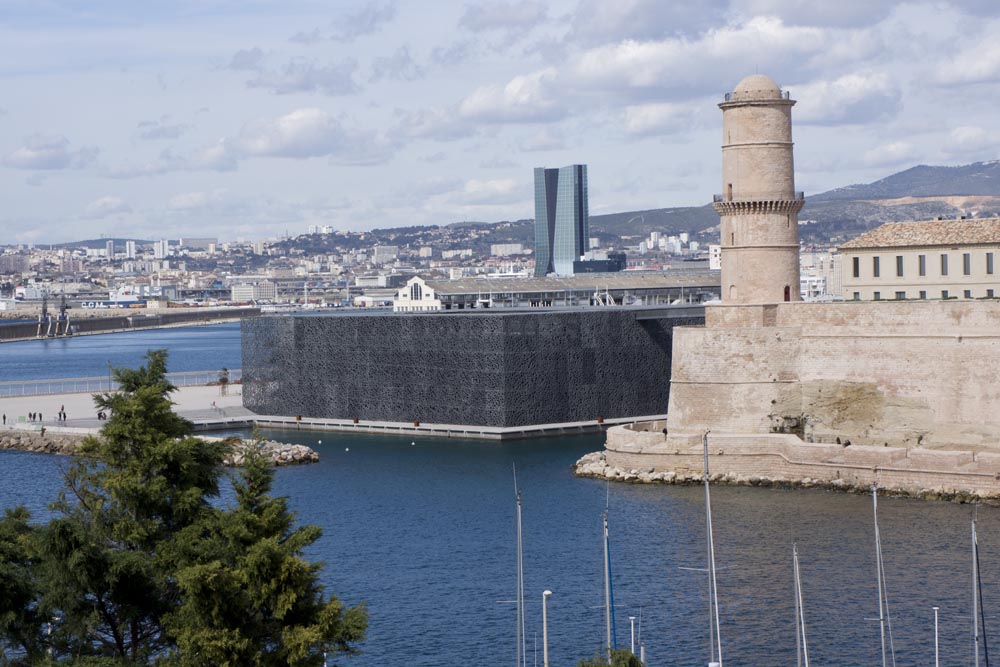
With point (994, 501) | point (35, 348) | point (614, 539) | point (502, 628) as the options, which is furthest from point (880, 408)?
point (35, 348)

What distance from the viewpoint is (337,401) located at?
5122 cm

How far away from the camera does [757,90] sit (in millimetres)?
38750

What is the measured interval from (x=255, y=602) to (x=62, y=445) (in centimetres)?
3337

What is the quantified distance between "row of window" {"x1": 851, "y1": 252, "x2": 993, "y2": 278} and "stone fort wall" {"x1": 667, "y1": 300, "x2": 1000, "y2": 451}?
3196mm

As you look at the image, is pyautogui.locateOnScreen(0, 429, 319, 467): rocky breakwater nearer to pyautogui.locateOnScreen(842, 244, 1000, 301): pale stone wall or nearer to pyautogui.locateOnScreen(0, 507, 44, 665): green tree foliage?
pyautogui.locateOnScreen(842, 244, 1000, 301): pale stone wall

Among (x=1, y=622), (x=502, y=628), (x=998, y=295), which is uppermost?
(x=998, y=295)

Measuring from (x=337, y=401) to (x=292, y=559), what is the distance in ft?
115

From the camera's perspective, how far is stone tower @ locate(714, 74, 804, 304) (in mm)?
38875

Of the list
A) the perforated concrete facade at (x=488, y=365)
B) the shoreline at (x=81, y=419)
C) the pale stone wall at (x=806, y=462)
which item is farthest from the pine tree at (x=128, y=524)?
the perforated concrete facade at (x=488, y=365)

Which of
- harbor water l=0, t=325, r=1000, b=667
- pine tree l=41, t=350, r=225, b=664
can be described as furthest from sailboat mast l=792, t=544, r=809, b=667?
pine tree l=41, t=350, r=225, b=664

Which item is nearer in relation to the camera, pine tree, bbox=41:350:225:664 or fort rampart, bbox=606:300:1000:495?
pine tree, bbox=41:350:225:664

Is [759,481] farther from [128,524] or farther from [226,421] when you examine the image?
[128,524]

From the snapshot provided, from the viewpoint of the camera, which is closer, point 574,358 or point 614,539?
point 614,539

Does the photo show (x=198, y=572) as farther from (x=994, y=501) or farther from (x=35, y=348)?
(x=35, y=348)
